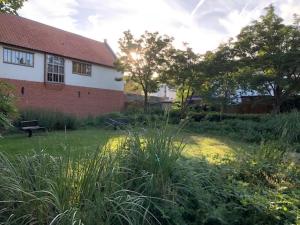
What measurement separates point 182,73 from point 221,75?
3871mm

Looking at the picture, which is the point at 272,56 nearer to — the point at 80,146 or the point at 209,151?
the point at 209,151

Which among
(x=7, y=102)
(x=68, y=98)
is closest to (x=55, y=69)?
(x=68, y=98)

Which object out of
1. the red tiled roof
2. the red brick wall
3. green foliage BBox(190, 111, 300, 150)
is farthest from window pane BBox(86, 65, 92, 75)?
green foliage BBox(190, 111, 300, 150)

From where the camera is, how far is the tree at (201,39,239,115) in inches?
975

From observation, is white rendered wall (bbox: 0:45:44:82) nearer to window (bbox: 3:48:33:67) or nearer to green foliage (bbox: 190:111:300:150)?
window (bbox: 3:48:33:67)

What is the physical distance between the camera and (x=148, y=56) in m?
31.9

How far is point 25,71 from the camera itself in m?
29.5

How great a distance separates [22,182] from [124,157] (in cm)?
144

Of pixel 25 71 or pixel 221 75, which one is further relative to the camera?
pixel 25 71

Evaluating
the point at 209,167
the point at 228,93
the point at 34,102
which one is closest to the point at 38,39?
the point at 34,102

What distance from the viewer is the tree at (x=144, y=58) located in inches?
1244

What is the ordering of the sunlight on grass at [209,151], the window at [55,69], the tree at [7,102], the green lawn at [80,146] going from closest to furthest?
the green lawn at [80,146]
the tree at [7,102]
the sunlight on grass at [209,151]
the window at [55,69]

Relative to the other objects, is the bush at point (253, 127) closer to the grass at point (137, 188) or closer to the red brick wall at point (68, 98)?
the grass at point (137, 188)

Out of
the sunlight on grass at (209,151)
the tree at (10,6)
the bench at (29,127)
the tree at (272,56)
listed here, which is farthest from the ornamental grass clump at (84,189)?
the tree at (272,56)
